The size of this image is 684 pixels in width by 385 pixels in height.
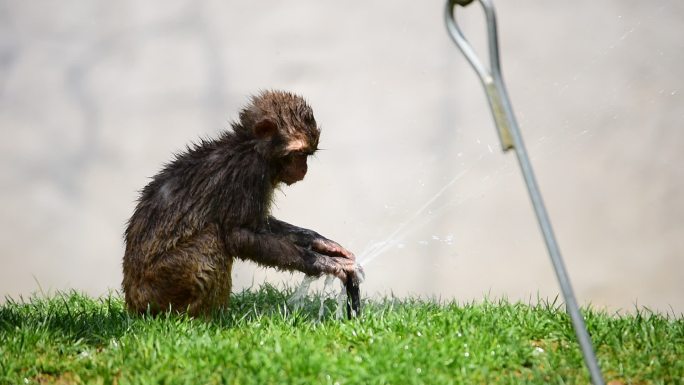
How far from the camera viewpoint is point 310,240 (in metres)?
Result: 6.07

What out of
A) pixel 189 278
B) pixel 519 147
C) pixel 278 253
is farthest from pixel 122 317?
pixel 519 147

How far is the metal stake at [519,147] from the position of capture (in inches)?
147

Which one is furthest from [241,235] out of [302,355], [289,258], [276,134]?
[302,355]

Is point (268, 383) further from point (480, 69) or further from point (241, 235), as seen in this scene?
point (480, 69)

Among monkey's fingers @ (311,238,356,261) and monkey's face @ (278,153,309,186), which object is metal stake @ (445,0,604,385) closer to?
monkey's face @ (278,153,309,186)

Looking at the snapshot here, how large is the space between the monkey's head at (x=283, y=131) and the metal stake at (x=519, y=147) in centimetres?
198

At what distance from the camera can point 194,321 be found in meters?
5.52

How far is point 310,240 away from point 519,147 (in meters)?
2.58

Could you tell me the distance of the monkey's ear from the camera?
19.0 ft

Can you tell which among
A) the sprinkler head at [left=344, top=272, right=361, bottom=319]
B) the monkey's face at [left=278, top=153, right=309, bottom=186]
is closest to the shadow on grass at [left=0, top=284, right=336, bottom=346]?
the sprinkler head at [left=344, top=272, right=361, bottom=319]

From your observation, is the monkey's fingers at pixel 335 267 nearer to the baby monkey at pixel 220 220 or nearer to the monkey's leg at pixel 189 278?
the baby monkey at pixel 220 220

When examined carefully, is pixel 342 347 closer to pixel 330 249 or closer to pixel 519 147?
pixel 330 249

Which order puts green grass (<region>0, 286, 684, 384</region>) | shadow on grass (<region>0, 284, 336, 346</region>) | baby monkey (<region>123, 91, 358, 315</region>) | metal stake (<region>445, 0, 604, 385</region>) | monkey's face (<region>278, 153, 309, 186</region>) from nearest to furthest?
metal stake (<region>445, 0, 604, 385</region>), green grass (<region>0, 286, 684, 384</region>), shadow on grass (<region>0, 284, 336, 346</region>), baby monkey (<region>123, 91, 358, 315</region>), monkey's face (<region>278, 153, 309, 186</region>)

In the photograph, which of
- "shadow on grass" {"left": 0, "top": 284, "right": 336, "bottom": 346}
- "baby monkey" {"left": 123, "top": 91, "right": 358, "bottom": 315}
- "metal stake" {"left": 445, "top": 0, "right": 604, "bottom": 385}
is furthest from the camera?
"baby monkey" {"left": 123, "top": 91, "right": 358, "bottom": 315}
